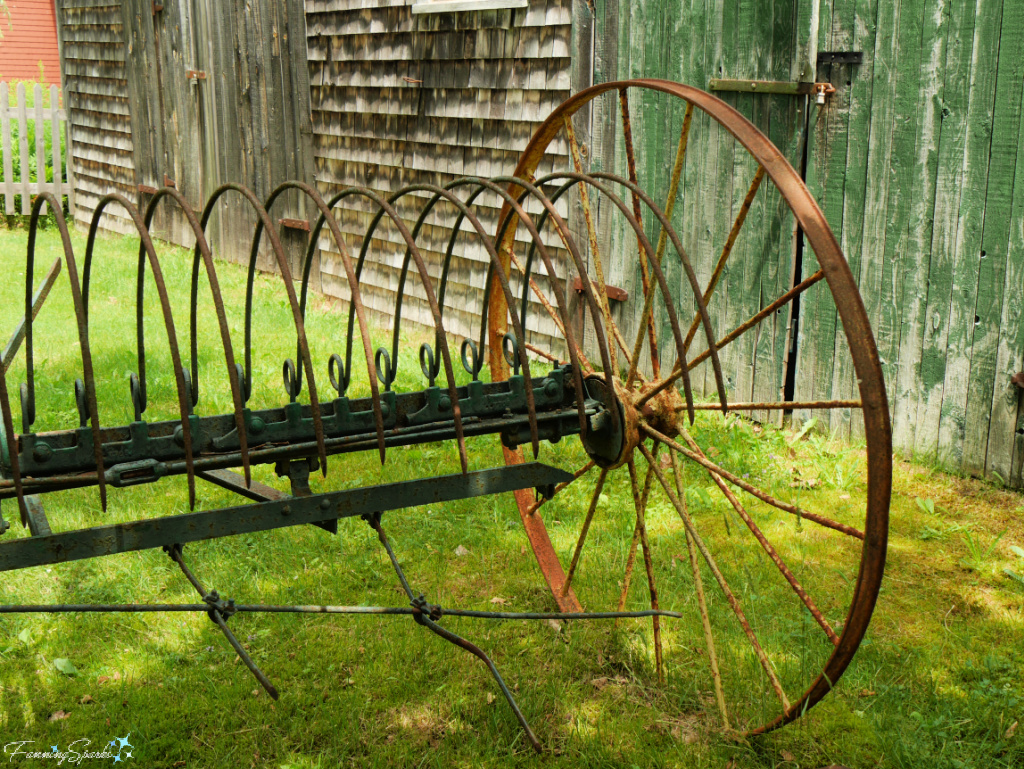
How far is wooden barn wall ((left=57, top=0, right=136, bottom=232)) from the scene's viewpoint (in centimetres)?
1138

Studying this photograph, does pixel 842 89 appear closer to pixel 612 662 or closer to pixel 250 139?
pixel 612 662

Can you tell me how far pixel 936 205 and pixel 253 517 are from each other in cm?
326

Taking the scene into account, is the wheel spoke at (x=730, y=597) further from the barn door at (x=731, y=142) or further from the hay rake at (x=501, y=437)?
the barn door at (x=731, y=142)

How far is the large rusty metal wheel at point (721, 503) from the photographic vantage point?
82.3 inches

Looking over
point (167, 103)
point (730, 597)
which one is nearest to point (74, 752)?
point (730, 597)

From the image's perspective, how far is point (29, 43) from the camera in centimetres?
2178

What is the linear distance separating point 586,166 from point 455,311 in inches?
67.3

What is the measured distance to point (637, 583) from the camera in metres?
3.55

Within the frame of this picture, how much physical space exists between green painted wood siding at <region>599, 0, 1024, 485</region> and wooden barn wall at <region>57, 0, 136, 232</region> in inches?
334

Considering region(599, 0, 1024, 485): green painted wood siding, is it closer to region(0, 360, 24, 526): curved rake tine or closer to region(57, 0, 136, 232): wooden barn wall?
region(0, 360, 24, 526): curved rake tine

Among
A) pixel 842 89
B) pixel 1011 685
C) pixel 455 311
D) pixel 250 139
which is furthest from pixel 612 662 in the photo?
pixel 250 139

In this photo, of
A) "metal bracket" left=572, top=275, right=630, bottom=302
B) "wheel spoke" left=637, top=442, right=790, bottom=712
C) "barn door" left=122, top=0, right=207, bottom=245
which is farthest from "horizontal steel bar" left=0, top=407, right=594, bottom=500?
"barn door" left=122, top=0, right=207, bottom=245

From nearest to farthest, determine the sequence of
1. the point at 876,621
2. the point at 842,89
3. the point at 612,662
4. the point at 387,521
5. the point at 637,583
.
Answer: the point at 612,662 < the point at 876,621 < the point at 637,583 < the point at 387,521 < the point at 842,89

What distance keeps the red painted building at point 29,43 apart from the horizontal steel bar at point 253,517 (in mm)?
22141
